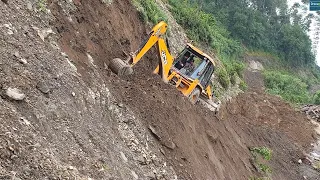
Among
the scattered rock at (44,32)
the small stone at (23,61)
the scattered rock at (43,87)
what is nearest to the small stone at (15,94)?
the scattered rock at (43,87)

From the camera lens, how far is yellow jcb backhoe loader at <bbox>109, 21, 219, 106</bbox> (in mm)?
12312

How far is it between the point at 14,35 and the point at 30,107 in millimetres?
1887

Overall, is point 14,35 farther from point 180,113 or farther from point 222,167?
point 222,167

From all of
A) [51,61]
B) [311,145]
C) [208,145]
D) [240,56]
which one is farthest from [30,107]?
[240,56]

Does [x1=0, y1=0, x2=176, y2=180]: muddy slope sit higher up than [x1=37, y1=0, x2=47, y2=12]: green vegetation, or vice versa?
[x1=37, y1=0, x2=47, y2=12]: green vegetation

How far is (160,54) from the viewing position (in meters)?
12.9

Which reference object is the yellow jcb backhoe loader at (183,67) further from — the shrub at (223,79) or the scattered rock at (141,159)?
the shrub at (223,79)

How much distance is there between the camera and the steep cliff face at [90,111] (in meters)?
6.80

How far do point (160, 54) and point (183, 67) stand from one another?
1885 mm

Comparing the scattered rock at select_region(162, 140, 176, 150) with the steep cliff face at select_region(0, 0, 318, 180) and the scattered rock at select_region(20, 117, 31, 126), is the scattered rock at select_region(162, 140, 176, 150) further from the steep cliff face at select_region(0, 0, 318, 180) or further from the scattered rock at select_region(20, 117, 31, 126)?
the scattered rock at select_region(20, 117, 31, 126)

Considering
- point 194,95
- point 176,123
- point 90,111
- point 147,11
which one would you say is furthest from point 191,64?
point 90,111

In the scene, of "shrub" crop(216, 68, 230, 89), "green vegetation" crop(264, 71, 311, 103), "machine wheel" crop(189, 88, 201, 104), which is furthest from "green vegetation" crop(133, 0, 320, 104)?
"machine wheel" crop(189, 88, 201, 104)

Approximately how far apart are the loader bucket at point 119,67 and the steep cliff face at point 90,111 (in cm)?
22

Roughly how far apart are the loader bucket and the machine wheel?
3.40m
